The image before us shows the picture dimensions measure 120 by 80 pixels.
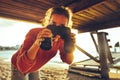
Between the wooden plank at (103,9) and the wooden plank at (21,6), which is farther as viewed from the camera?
the wooden plank at (103,9)

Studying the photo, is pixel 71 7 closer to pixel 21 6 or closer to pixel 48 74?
pixel 21 6

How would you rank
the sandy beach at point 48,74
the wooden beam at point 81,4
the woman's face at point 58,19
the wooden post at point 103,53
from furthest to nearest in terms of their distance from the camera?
1. the sandy beach at point 48,74
2. the wooden post at point 103,53
3. the wooden beam at point 81,4
4. the woman's face at point 58,19

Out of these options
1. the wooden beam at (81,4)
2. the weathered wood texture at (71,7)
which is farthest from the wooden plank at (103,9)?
the wooden beam at (81,4)

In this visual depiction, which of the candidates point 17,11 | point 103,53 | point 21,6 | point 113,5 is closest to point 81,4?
point 113,5

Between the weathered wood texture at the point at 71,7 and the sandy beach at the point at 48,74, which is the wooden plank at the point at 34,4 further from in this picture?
the sandy beach at the point at 48,74

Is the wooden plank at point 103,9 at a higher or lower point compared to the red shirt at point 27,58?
higher

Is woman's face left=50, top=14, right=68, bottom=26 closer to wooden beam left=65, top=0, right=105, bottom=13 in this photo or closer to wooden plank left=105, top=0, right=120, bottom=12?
wooden beam left=65, top=0, right=105, bottom=13

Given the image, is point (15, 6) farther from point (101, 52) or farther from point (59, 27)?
point (101, 52)

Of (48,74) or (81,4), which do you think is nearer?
(81,4)

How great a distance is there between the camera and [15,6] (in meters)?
4.50

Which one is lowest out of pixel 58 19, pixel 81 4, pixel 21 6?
pixel 58 19

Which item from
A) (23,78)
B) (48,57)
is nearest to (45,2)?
(23,78)

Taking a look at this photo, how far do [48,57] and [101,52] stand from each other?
4.55m

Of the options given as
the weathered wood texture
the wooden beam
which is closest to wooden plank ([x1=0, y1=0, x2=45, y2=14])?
the weathered wood texture
